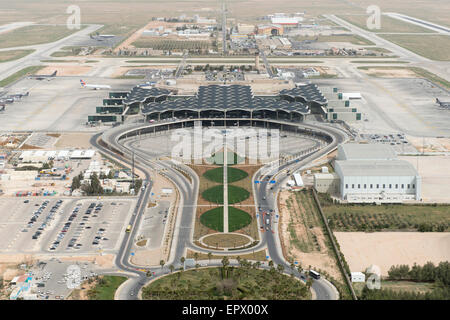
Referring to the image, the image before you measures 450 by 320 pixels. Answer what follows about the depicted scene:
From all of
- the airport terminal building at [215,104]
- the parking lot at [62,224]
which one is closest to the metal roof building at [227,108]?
the airport terminal building at [215,104]

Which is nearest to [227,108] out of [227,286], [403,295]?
[227,286]

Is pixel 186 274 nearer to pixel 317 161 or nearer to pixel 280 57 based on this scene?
pixel 317 161

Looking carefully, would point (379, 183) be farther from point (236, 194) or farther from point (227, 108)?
point (227, 108)

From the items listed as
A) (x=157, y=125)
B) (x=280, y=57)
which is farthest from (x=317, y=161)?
(x=280, y=57)

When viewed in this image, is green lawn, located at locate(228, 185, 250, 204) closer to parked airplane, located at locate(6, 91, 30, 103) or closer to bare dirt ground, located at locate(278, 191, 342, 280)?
bare dirt ground, located at locate(278, 191, 342, 280)

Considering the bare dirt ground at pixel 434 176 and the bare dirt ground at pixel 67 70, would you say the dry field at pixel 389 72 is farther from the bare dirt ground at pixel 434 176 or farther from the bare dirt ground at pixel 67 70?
the bare dirt ground at pixel 67 70
